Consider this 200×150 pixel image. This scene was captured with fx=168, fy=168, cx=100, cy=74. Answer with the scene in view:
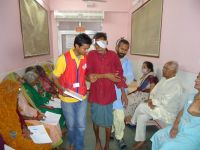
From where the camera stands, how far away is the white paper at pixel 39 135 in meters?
1.76

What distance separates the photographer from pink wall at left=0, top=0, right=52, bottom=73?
2.21 meters

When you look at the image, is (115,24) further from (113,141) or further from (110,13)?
(113,141)

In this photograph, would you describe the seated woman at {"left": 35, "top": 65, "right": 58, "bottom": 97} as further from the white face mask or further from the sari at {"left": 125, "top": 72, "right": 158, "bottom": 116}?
the white face mask

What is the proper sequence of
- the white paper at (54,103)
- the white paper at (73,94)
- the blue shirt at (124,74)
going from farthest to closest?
the white paper at (54,103) < the blue shirt at (124,74) < the white paper at (73,94)

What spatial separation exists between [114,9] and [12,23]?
344cm

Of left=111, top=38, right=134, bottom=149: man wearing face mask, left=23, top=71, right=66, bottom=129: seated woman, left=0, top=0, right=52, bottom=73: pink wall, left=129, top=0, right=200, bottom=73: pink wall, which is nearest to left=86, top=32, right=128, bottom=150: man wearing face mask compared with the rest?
left=111, top=38, right=134, bottom=149: man wearing face mask

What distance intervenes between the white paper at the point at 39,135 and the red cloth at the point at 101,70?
0.61 meters

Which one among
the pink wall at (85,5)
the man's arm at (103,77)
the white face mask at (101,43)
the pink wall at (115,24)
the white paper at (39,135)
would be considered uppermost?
the pink wall at (85,5)

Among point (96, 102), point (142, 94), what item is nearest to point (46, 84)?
point (96, 102)

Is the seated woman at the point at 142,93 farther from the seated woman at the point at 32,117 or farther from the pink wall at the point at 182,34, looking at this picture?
the seated woman at the point at 32,117

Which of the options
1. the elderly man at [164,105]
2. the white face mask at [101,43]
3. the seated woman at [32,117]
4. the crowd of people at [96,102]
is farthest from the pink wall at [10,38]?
the elderly man at [164,105]

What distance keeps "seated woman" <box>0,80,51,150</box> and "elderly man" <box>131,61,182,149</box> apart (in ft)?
4.33

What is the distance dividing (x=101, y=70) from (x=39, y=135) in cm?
95

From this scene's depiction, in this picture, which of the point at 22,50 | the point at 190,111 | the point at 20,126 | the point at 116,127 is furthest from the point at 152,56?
the point at 20,126
